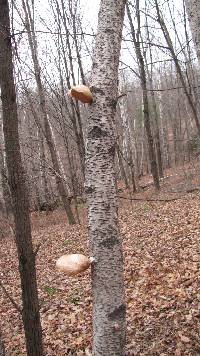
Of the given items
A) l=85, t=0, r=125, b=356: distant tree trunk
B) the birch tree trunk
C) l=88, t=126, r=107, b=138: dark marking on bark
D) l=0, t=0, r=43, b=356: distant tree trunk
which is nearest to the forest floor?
l=85, t=0, r=125, b=356: distant tree trunk

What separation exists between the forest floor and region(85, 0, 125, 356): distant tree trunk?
1.38ft

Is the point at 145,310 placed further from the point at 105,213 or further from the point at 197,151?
the point at 197,151

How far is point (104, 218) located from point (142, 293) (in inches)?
158

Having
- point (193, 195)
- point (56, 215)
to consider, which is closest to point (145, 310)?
point (193, 195)

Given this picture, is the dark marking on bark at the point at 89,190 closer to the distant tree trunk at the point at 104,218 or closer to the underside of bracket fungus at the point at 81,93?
the distant tree trunk at the point at 104,218

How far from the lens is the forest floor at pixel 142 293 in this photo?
14.7 feet

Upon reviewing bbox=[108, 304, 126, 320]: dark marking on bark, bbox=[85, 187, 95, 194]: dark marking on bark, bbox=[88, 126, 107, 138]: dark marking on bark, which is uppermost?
bbox=[88, 126, 107, 138]: dark marking on bark

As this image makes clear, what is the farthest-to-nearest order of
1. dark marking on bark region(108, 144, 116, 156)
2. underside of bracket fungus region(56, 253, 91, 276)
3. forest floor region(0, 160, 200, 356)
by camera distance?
forest floor region(0, 160, 200, 356), dark marking on bark region(108, 144, 116, 156), underside of bracket fungus region(56, 253, 91, 276)

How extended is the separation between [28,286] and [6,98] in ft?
5.76

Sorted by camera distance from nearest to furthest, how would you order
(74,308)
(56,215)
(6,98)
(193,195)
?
(6,98) → (74,308) → (193,195) → (56,215)

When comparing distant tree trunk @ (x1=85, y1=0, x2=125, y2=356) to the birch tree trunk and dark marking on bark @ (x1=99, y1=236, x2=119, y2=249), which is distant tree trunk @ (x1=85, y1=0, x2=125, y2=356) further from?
the birch tree trunk

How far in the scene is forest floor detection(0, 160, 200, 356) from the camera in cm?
447

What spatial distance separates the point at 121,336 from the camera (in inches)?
94.0

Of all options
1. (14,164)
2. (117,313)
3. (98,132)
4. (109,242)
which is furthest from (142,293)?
(98,132)
